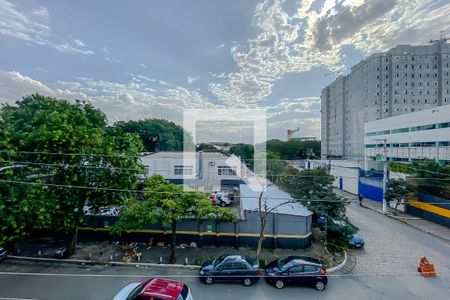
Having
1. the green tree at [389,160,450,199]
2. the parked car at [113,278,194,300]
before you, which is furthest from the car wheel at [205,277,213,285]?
the green tree at [389,160,450,199]

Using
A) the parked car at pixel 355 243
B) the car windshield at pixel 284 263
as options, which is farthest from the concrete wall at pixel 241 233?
the car windshield at pixel 284 263

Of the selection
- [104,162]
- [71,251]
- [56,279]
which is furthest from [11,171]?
[71,251]

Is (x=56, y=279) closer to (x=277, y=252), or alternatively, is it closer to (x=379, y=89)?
(x=277, y=252)

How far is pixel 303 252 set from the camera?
37.6ft

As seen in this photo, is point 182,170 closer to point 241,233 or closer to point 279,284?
point 241,233

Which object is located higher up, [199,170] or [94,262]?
[199,170]

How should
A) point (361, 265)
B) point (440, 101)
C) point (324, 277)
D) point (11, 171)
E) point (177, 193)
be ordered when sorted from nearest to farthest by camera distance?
point (11, 171) < point (324, 277) < point (177, 193) < point (361, 265) < point (440, 101)

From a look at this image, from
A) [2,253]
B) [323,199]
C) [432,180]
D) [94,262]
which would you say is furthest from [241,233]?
[432,180]

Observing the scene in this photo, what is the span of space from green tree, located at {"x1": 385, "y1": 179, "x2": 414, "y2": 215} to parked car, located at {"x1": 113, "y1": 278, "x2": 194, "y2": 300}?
16.9 meters

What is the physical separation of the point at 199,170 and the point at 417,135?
25.4m

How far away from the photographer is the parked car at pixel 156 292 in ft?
22.1

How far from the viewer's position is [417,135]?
92.7ft

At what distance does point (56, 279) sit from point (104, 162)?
15.0 feet

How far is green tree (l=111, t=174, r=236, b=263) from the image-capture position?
957cm
